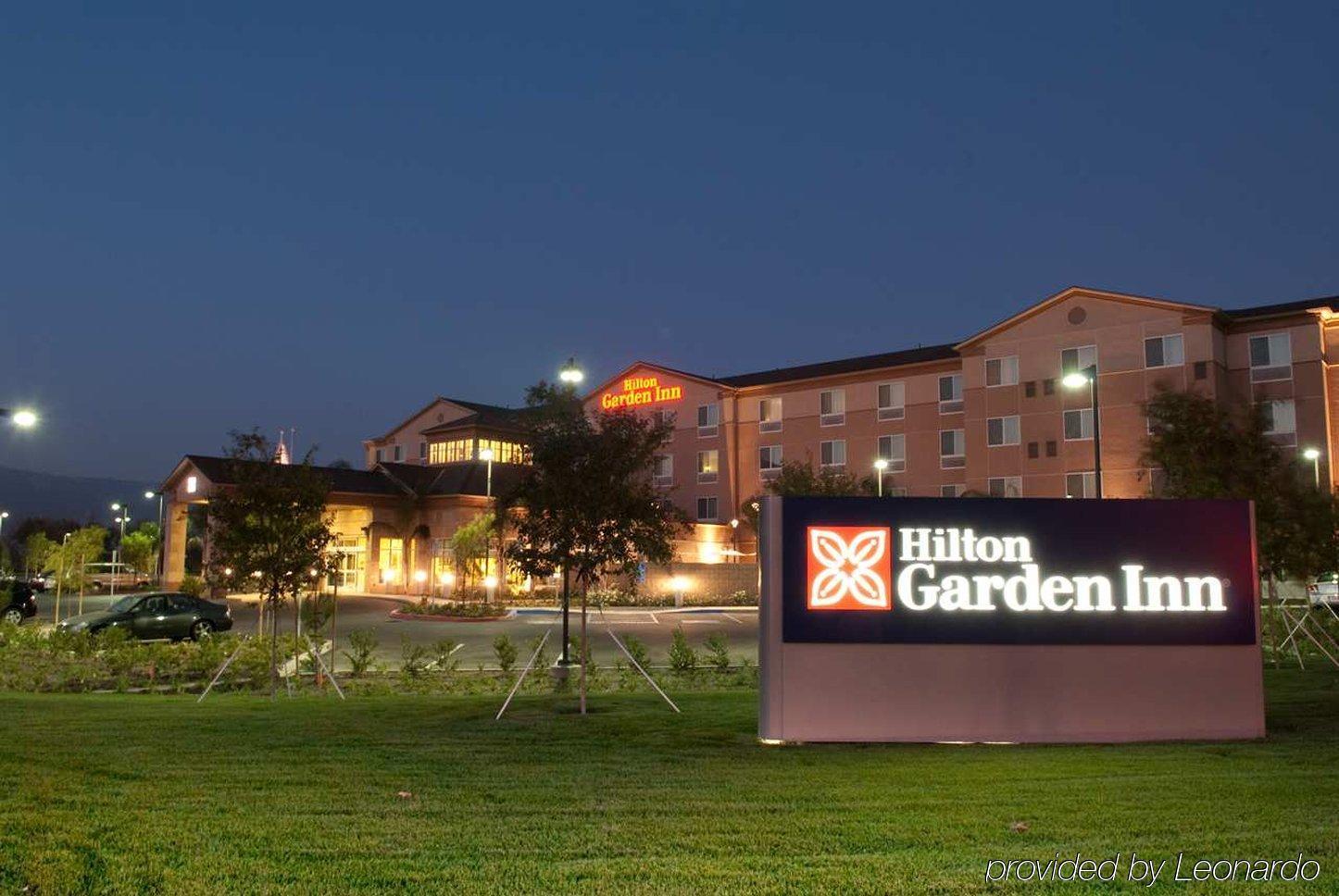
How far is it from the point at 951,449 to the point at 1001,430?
3.20 m

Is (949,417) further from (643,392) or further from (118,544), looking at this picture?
(118,544)

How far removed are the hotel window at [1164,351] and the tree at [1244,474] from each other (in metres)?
24.0

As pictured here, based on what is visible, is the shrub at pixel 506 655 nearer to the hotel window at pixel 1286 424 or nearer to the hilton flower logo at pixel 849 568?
the hilton flower logo at pixel 849 568

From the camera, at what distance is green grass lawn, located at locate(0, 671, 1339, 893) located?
630cm

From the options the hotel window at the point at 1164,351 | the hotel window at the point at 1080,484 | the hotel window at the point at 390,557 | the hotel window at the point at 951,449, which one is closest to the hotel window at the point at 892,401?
the hotel window at the point at 951,449

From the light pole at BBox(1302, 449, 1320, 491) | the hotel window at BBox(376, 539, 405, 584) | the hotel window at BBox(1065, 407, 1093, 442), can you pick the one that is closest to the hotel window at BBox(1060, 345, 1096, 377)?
the hotel window at BBox(1065, 407, 1093, 442)

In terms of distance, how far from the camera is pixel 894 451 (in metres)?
53.9

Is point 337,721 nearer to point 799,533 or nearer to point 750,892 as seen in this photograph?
point 799,533

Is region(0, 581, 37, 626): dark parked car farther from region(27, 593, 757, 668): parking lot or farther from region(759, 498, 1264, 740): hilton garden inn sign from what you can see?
region(759, 498, 1264, 740): hilton garden inn sign

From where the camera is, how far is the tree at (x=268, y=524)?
16125 mm

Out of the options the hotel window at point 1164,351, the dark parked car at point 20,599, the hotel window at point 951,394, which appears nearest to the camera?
the dark parked car at point 20,599

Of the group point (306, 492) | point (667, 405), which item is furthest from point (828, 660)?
point (667, 405)

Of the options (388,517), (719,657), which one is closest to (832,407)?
(388,517)

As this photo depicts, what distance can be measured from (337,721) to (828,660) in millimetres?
5852
